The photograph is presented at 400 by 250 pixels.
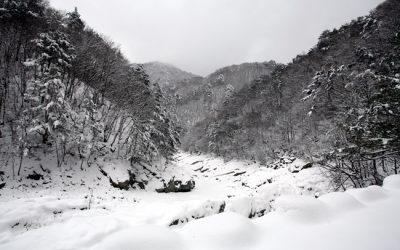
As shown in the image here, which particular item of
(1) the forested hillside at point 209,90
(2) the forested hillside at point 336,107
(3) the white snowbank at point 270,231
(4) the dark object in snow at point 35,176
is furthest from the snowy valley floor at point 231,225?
(1) the forested hillside at point 209,90

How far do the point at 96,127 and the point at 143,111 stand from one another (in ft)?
17.0

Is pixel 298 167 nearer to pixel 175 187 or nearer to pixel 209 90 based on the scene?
pixel 175 187

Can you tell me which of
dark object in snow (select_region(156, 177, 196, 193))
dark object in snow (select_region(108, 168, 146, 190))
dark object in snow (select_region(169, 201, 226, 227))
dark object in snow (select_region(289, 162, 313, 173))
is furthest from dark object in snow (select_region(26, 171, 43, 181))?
dark object in snow (select_region(289, 162, 313, 173))

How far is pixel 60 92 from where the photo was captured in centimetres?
1324

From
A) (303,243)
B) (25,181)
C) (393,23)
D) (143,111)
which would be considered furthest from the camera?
(393,23)

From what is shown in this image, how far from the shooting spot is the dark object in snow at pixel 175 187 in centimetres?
1914

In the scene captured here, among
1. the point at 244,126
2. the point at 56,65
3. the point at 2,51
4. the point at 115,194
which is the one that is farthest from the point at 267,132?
the point at 2,51

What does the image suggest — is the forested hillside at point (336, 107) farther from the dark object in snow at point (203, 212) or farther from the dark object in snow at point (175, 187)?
the dark object in snow at point (175, 187)

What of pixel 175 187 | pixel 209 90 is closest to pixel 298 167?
pixel 175 187

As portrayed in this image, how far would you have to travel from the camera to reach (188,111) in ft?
335

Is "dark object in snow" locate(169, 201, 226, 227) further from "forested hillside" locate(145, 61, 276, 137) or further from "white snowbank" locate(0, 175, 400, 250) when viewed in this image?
"forested hillside" locate(145, 61, 276, 137)

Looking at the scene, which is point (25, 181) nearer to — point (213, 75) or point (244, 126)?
point (244, 126)

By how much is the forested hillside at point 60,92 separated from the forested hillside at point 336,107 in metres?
16.4

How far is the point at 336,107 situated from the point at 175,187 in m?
23.0
